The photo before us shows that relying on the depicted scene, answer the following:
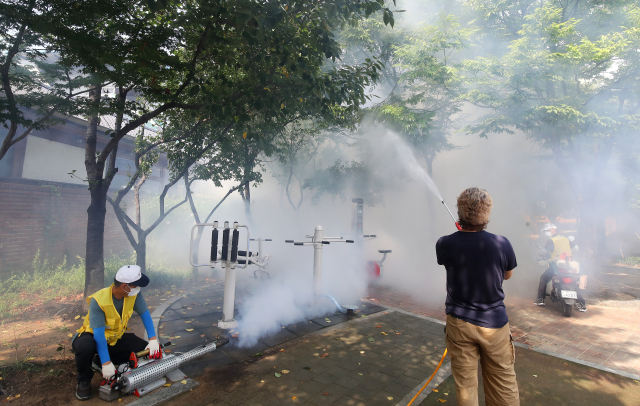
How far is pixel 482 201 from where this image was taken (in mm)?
2500

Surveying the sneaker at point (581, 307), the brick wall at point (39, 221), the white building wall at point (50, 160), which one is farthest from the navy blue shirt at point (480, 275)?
the white building wall at point (50, 160)

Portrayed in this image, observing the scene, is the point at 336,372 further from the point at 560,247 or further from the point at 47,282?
the point at 47,282

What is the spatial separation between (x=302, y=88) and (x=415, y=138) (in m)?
9.56

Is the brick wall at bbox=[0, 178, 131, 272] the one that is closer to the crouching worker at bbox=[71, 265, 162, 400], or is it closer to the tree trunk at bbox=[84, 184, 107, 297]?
the tree trunk at bbox=[84, 184, 107, 297]

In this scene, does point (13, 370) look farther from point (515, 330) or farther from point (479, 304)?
point (515, 330)

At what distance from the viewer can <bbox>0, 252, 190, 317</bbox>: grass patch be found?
21.7 feet

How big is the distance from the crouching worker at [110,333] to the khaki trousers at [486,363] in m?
2.79

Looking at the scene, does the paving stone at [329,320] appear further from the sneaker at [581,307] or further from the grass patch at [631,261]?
the grass patch at [631,261]

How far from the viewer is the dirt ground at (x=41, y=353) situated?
325 cm

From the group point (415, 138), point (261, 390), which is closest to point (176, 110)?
point (261, 390)

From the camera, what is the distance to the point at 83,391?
3.21m

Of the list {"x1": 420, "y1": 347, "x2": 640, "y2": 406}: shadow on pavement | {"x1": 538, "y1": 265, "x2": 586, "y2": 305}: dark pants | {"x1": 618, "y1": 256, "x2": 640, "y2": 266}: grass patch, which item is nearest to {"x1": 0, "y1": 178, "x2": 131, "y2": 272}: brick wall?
{"x1": 420, "y1": 347, "x2": 640, "y2": 406}: shadow on pavement

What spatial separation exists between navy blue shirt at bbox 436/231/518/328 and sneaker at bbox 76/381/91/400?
11.3 ft

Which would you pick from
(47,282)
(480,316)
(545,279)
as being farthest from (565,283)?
(47,282)
